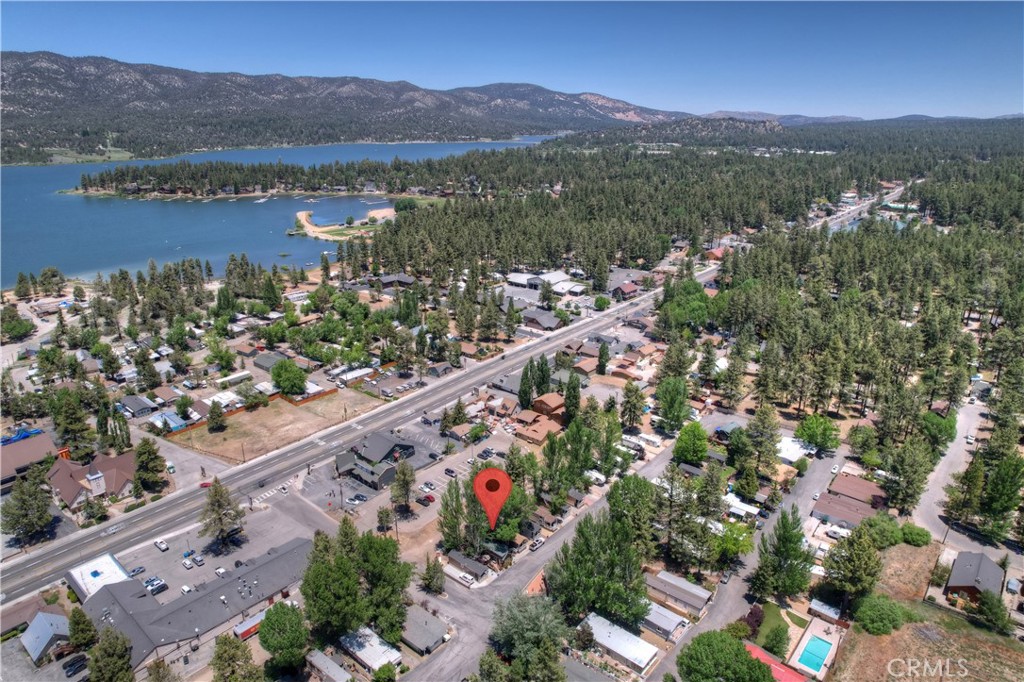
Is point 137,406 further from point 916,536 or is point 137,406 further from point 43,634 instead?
point 916,536

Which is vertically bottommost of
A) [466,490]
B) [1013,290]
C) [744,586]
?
[744,586]

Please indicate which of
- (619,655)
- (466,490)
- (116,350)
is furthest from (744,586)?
(116,350)

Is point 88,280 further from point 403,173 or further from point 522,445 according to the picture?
point 403,173

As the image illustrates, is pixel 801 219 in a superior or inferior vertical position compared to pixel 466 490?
superior

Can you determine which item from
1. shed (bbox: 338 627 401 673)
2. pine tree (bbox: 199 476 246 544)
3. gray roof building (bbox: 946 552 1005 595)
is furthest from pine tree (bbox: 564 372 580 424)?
gray roof building (bbox: 946 552 1005 595)

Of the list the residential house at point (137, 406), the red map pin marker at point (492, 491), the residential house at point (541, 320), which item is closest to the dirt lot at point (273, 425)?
the residential house at point (137, 406)

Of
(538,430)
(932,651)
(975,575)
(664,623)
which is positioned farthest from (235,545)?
(975,575)
